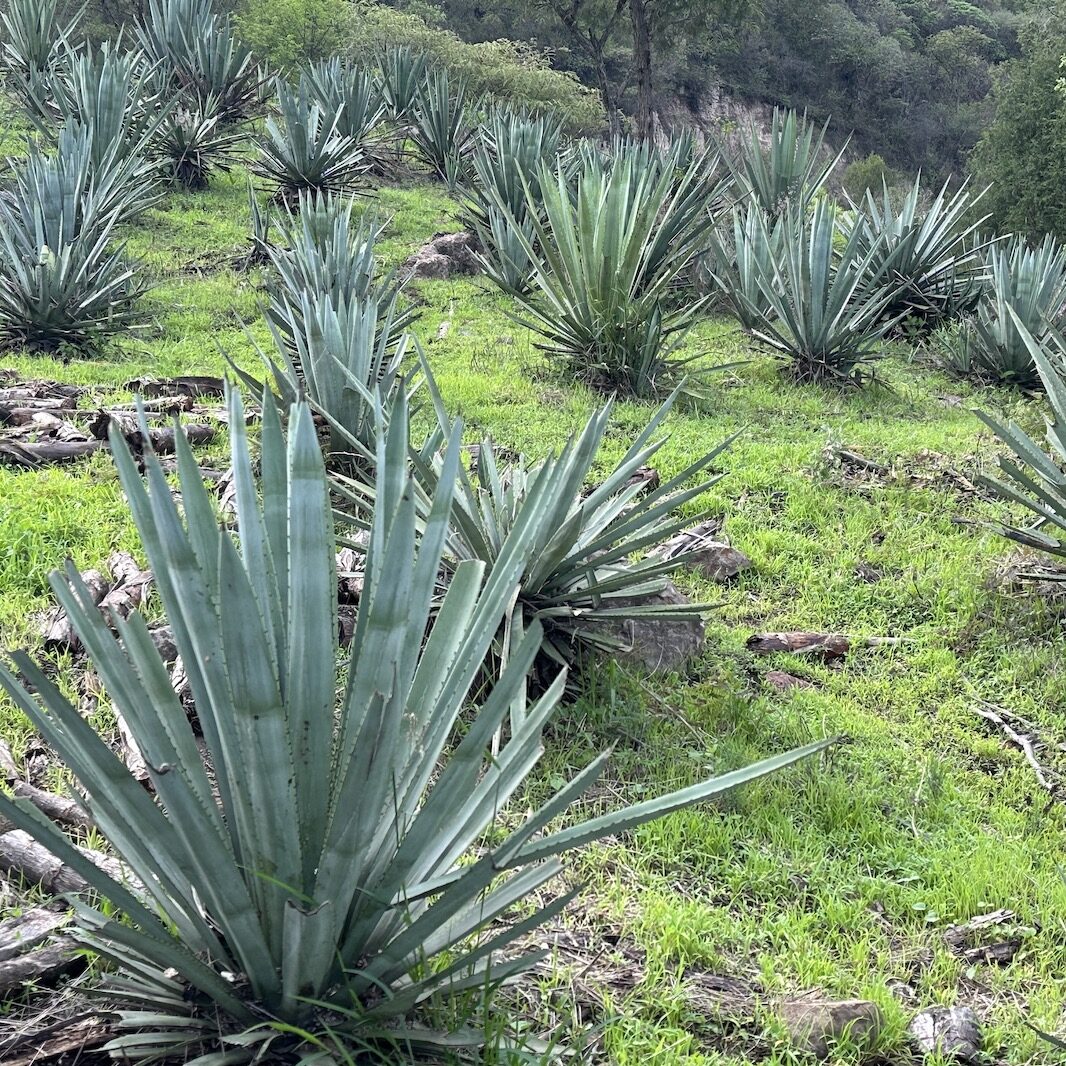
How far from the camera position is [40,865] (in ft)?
7.61

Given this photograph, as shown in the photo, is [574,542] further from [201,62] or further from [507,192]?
[201,62]

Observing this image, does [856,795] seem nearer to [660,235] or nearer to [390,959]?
[390,959]

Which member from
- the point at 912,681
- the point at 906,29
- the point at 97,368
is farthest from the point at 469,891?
the point at 906,29

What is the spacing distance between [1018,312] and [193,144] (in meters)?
9.57

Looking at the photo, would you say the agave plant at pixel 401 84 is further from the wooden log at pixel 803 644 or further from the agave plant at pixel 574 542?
the agave plant at pixel 574 542

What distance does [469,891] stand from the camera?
1667 mm

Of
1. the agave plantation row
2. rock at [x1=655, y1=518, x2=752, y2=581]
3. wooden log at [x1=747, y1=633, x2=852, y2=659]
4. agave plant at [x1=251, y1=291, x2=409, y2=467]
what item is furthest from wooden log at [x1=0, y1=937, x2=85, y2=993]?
rock at [x1=655, y1=518, x2=752, y2=581]

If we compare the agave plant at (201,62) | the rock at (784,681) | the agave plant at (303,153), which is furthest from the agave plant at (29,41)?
the rock at (784,681)

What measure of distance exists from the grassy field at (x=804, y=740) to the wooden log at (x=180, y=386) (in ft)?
2.01

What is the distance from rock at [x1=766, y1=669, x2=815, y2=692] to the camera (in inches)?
153

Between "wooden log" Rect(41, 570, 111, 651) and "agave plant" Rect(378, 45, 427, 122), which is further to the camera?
"agave plant" Rect(378, 45, 427, 122)

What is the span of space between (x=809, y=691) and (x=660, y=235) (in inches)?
180

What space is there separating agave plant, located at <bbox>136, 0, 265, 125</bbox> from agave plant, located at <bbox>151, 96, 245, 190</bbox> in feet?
0.80

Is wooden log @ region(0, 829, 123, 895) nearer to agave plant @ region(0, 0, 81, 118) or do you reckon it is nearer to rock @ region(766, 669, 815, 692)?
rock @ region(766, 669, 815, 692)
